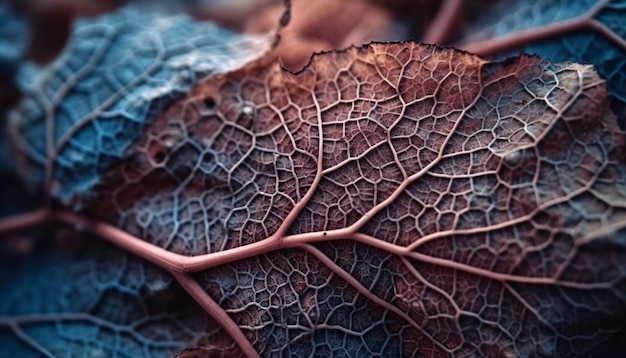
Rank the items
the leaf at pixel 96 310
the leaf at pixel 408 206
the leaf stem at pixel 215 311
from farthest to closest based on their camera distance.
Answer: the leaf at pixel 96 310 < the leaf stem at pixel 215 311 < the leaf at pixel 408 206

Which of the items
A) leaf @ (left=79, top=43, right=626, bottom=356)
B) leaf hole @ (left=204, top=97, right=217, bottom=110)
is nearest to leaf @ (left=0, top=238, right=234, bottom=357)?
leaf @ (left=79, top=43, right=626, bottom=356)

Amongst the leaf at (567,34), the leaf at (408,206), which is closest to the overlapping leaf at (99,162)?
the leaf at (408,206)

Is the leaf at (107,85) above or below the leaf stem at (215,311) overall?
above

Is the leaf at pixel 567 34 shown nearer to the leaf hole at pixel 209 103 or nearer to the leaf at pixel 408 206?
the leaf at pixel 408 206

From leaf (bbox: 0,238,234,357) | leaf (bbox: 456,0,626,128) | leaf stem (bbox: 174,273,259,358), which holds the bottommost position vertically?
leaf (bbox: 0,238,234,357)

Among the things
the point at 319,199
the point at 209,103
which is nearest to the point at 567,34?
the point at 319,199

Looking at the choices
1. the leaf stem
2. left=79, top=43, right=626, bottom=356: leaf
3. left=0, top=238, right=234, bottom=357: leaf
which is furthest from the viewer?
left=0, top=238, right=234, bottom=357: leaf

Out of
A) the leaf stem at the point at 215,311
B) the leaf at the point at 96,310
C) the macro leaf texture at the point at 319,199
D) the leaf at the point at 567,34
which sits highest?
the leaf at the point at 567,34

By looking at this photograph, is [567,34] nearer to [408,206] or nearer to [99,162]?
[408,206]

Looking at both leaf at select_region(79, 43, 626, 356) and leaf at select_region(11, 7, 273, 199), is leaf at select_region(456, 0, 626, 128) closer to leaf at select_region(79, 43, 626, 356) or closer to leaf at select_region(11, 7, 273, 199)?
leaf at select_region(79, 43, 626, 356)
